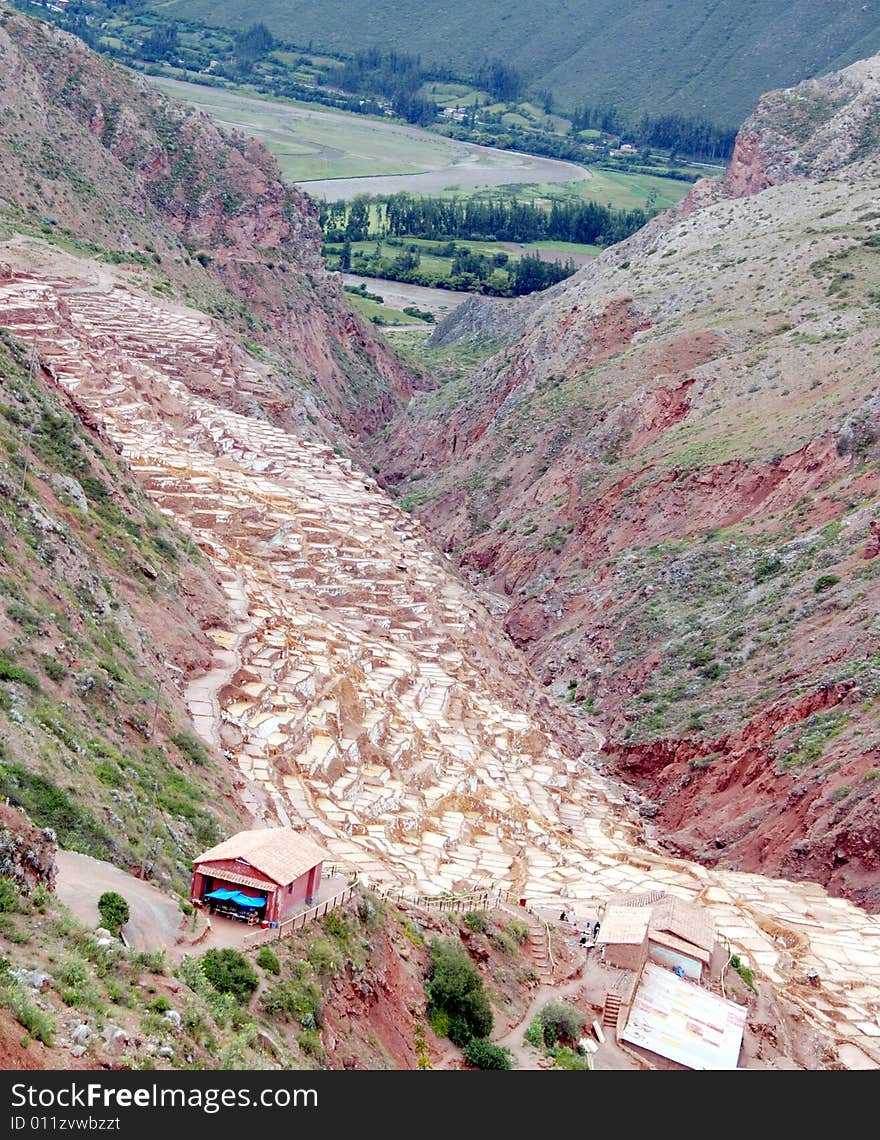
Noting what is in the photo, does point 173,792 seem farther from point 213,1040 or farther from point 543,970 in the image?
point 213,1040

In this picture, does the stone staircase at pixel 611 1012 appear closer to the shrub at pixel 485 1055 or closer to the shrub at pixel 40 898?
the shrub at pixel 485 1055

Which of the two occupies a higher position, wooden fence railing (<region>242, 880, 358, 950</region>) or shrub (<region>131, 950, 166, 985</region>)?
shrub (<region>131, 950, 166, 985</region>)

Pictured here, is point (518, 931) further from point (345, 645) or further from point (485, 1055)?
point (345, 645)

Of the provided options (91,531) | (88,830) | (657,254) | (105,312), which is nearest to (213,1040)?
(88,830)

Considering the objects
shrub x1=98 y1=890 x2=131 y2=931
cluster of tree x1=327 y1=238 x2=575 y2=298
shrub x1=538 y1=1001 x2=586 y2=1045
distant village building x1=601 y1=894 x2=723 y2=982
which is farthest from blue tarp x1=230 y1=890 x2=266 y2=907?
cluster of tree x1=327 y1=238 x2=575 y2=298

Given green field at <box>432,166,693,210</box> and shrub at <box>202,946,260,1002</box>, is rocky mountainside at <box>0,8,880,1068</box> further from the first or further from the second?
green field at <box>432,166,693,210</box>

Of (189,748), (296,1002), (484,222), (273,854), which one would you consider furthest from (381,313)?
(296,1002)
